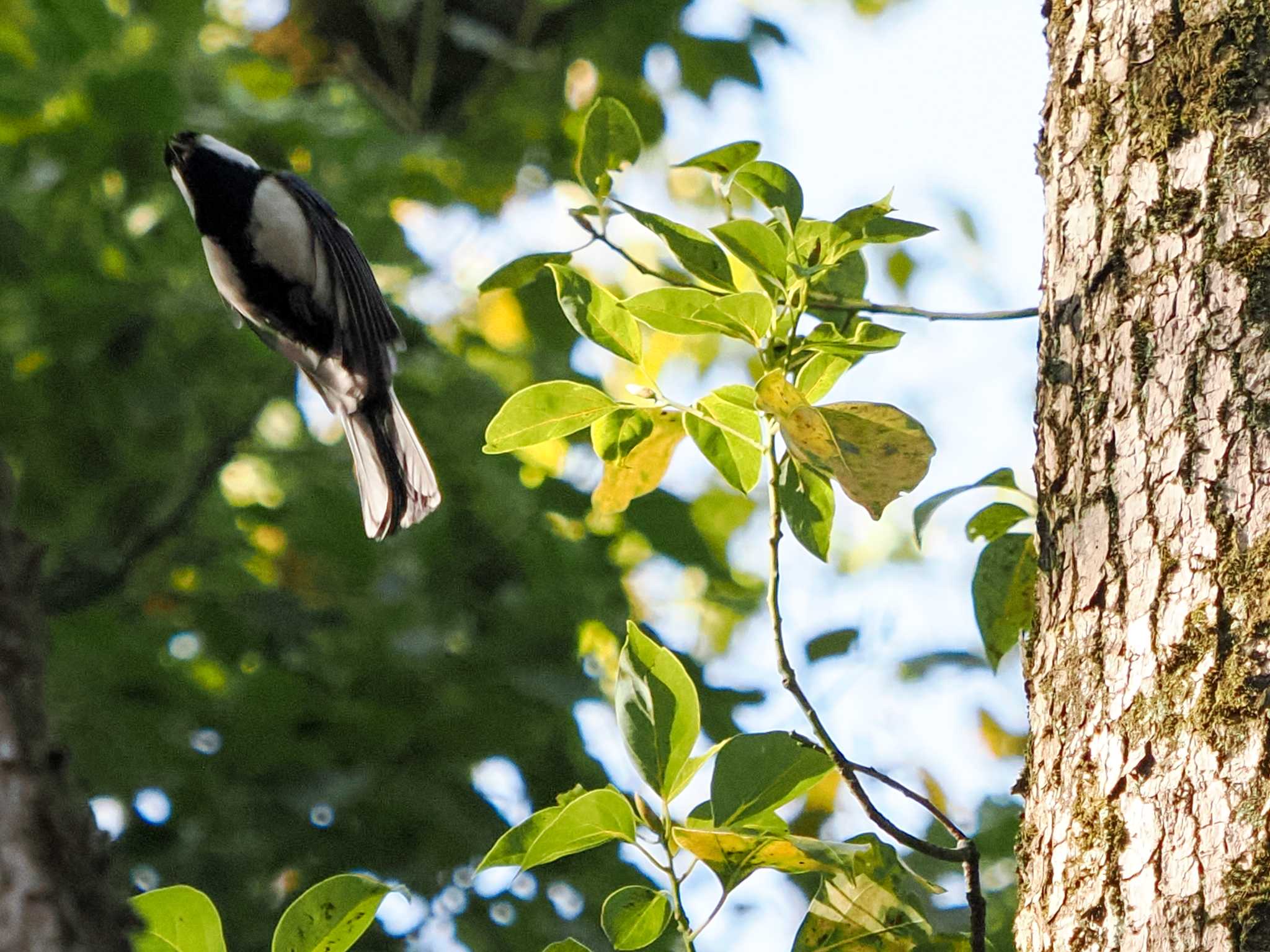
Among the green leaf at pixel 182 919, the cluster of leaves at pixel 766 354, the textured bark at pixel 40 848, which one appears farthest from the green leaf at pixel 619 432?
the textured bark at pixel 40 848

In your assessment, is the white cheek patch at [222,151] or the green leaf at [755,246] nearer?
the green leaf at [755,246]

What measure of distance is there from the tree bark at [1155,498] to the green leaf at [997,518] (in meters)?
0.19

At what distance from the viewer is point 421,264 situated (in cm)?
337

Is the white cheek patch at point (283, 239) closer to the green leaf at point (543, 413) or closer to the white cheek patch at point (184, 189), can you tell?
the white cheek patch at point (184, 189)

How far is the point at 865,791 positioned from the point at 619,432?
1.42ft

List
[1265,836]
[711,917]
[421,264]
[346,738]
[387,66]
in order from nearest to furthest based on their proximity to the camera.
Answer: [1265,836] → [711,917] → [346,738] → [421,264] → [387,66]

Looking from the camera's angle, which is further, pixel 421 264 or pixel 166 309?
pixel 421 264

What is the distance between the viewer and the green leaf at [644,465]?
4.55 feet

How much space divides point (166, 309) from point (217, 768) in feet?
3.51

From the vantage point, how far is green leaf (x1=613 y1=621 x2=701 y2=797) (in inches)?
43.3

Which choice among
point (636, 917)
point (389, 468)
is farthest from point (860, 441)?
point (389, 468)

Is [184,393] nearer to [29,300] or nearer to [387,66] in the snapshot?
[29,300]

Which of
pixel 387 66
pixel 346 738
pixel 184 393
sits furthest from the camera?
pixel 387 66

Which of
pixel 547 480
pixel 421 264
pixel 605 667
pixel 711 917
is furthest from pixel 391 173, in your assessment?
pixel 711 917
